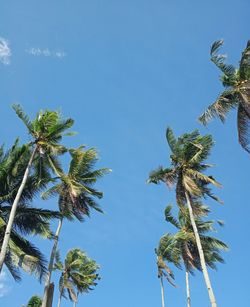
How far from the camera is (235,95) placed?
2008 cm

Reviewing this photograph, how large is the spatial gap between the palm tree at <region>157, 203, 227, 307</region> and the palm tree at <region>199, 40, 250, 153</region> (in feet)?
47.0

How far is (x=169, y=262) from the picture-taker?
40.0 metres

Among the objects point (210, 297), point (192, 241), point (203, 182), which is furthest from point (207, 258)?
point (210, 297)

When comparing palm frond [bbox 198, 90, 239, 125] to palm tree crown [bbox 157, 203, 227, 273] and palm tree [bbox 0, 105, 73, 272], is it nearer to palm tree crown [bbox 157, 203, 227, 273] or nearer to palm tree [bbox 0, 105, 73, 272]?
palm tree [bbox 0, 105, 73, 272]

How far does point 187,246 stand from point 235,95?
719 inches

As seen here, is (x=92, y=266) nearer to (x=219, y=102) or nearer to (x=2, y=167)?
(x=2, y=167)

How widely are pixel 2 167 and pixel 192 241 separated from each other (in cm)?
1918

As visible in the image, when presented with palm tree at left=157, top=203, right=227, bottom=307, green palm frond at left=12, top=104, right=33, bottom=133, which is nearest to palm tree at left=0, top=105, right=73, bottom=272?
green palm frond at left=12, top=104, right=33, bottom=133

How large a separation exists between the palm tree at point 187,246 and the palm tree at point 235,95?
14.3 metres

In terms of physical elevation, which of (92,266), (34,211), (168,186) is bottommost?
(34,211)

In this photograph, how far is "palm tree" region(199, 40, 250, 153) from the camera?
19.2 m

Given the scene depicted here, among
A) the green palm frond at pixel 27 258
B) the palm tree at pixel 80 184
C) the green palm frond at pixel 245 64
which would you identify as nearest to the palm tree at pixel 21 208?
the green palm frond at pixel 27 258

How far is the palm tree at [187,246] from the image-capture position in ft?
115

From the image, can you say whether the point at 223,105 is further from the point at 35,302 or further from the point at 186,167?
the point at 35,302
